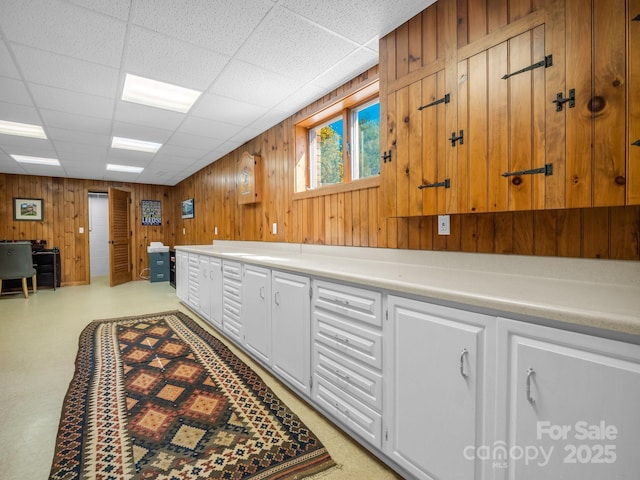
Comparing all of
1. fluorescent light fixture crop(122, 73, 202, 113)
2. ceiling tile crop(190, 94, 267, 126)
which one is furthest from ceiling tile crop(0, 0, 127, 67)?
ceiling tile crop(190, 94, 267, 126)

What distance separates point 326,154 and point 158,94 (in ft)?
5.65

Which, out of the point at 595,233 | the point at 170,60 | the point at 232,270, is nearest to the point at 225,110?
the point at 170,60

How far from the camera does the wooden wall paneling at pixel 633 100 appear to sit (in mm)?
1033

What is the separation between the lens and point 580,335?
86cm

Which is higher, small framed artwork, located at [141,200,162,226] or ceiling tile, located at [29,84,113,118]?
ceiling tile, located at [29,84,113,118]

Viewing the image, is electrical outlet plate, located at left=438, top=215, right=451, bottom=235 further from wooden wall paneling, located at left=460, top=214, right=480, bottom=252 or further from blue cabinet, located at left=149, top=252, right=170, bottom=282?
blue cabinet, located at left=149, top=252, right=170, bottom=282

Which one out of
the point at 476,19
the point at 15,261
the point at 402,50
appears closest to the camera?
the point at 476,19

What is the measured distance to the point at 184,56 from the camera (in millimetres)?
2227

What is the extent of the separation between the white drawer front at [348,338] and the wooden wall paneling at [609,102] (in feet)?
3.43

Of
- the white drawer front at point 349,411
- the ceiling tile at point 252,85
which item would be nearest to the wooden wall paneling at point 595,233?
the white drawer front at point 349,411

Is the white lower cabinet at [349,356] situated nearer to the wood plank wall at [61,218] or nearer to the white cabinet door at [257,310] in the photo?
the white cabinet door at [257,310]

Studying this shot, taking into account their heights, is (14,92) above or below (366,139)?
above

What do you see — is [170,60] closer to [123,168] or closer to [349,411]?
[349,411]

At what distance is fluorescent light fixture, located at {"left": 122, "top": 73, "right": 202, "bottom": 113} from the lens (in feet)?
8.89
